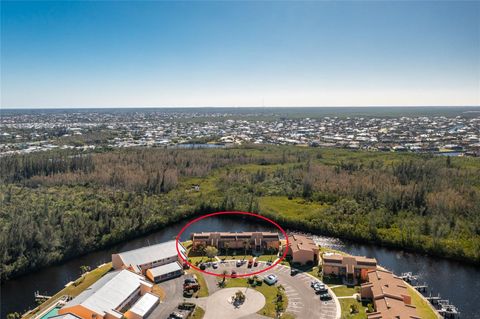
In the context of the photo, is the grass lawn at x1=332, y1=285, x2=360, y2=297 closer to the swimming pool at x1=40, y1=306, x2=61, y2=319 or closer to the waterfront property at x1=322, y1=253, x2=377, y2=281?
the waterfront property at x1=322, y1=253, x2=377, y2=281

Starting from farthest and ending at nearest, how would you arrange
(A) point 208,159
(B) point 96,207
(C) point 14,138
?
(C) point 14,138
(A) point 208,159
(B) point 96,207

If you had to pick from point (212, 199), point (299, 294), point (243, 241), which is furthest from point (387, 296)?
point (212, 199)

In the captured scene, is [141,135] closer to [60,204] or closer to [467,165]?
[60,204]

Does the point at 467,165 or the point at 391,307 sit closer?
the point at 391,307

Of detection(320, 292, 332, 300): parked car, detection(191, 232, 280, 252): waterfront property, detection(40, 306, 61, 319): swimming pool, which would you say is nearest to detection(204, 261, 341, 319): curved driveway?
detection(320, 292, 332, 300): parked car

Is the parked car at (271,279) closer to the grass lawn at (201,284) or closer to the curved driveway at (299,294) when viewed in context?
the curved driveway at (299,294)

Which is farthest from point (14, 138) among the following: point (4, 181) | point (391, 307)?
point (391, 307)

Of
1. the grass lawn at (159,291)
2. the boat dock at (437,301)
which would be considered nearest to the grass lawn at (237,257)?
the grass lawn at (159,291)
